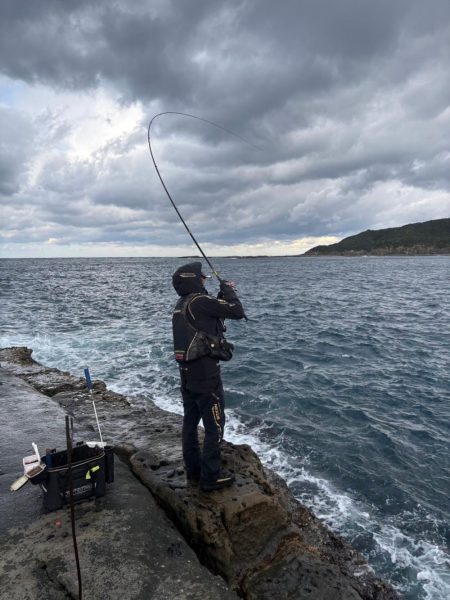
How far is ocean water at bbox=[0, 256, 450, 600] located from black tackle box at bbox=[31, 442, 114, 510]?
4.33 meters

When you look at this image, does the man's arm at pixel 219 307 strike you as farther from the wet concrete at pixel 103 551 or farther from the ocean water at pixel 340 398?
the ocean water at pixel 340 398

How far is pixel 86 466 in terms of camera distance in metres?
4.58

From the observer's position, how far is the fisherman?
4773mm

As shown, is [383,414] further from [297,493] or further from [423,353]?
[423,353]

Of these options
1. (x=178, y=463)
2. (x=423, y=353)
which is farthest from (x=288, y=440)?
(x=423, y=353)

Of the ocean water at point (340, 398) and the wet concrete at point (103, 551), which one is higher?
the wet concrete at point (103, 551)

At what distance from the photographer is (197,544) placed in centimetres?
454

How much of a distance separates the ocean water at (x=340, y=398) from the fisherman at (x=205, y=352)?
347cm

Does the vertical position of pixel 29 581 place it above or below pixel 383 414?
above

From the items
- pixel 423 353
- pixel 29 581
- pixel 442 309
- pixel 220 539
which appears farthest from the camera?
pixel 442 309

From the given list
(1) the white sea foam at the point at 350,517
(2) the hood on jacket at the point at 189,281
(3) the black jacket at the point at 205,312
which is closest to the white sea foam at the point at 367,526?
(1) the white sea foam at the point at 350,517

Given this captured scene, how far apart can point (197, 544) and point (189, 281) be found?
3.17 m

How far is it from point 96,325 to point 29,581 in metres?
21.4

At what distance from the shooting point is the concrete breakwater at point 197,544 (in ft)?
12.6
